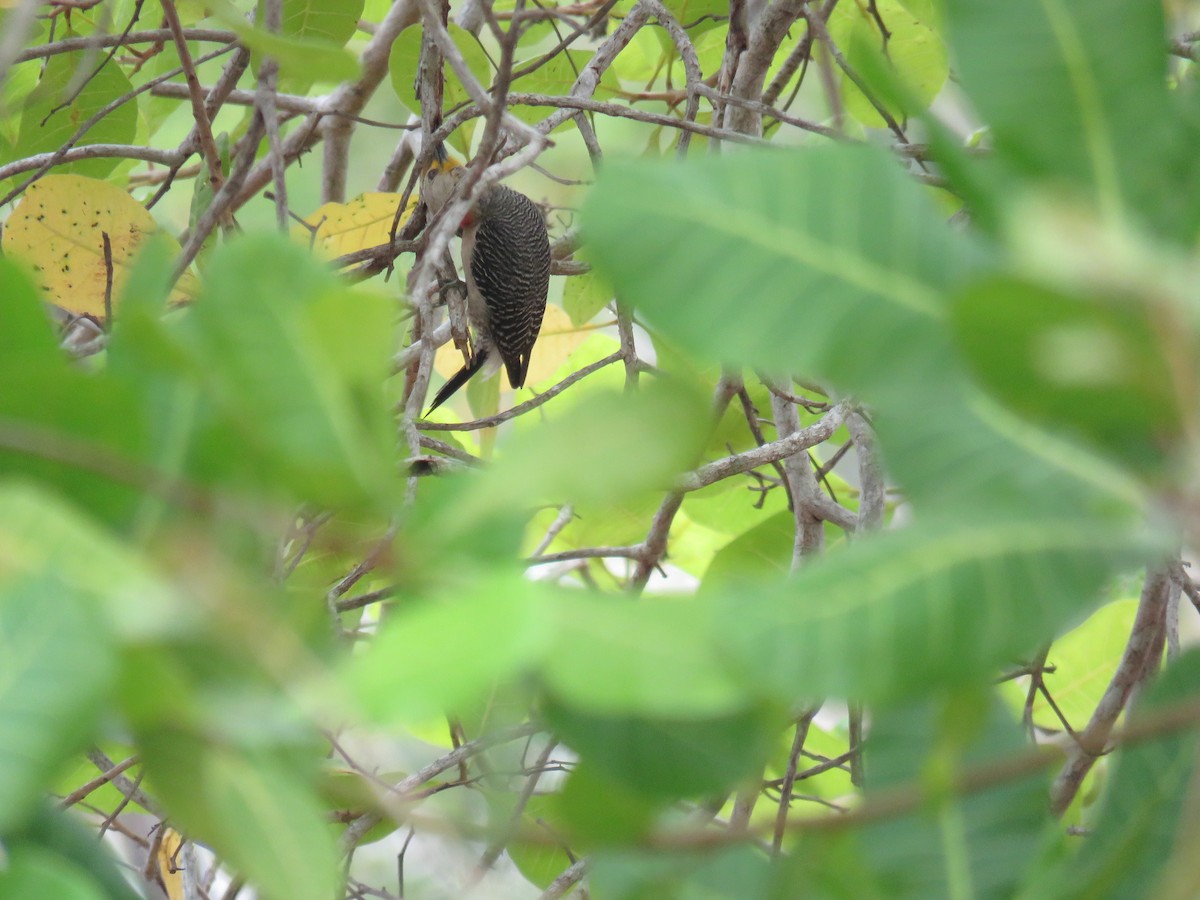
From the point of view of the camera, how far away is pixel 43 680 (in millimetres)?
240

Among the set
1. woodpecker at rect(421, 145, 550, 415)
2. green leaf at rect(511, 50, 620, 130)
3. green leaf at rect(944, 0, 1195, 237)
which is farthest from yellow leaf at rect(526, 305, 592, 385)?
green leaf at rect(944, 0, 1195, 237)

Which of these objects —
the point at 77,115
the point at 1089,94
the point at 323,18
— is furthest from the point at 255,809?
the point at 77,115

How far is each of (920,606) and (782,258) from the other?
0.28ft

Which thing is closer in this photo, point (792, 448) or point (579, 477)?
point (579, 477)

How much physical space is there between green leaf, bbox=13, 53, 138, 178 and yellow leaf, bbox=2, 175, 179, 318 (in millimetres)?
174

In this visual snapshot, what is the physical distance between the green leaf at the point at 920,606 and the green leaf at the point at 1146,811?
8 cm

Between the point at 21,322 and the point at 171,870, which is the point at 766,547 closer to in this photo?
the point at 171,870

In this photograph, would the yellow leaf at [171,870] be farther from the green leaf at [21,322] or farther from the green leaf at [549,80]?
the green leaf at [21,322]

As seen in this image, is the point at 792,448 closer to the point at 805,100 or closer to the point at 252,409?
the point at 252,409

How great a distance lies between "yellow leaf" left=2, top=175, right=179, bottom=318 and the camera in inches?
41.6

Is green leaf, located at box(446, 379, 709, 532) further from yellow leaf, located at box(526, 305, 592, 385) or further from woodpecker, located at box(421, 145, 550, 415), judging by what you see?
woodpecker, located at box(421, 145, 550, 415)

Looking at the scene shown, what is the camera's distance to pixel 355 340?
0.24m

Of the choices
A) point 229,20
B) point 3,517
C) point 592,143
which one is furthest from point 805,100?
point 3,517

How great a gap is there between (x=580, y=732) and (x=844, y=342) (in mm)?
113
